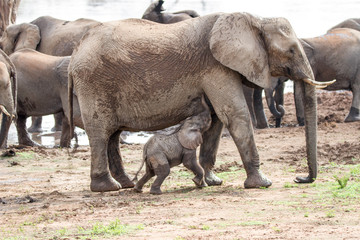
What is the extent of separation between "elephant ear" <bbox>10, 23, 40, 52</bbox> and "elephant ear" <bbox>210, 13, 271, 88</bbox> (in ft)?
27.3

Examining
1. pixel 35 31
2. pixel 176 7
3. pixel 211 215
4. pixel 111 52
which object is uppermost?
pixel 111 52

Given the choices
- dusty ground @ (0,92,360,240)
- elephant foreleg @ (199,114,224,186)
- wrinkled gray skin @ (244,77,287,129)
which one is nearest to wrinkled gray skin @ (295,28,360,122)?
wrinkled gray skin @ (244,77,287,129)

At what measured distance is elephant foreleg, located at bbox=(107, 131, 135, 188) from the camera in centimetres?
829

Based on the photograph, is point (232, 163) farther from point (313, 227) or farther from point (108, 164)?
point (313, 227)

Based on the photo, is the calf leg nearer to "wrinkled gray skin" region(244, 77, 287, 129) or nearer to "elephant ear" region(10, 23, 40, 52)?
"wrinkled gray skin" region(244, 77, 287, 129)

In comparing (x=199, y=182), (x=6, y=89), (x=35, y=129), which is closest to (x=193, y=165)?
(x=199, y=182)

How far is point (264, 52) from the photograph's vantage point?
25.2ft

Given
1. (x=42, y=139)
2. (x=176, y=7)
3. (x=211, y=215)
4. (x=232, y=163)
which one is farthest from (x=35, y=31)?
(x=176, y=7)

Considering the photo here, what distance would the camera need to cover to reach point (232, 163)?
9.42 m

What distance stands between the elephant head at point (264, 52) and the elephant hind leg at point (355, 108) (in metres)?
5.93

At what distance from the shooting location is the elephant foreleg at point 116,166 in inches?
326

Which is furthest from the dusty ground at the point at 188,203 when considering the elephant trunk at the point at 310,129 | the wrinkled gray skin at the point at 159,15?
the wrinkled gray skin at the point at 159,15

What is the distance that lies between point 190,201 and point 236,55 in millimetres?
1505

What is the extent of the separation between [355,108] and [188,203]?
25.3 ft
